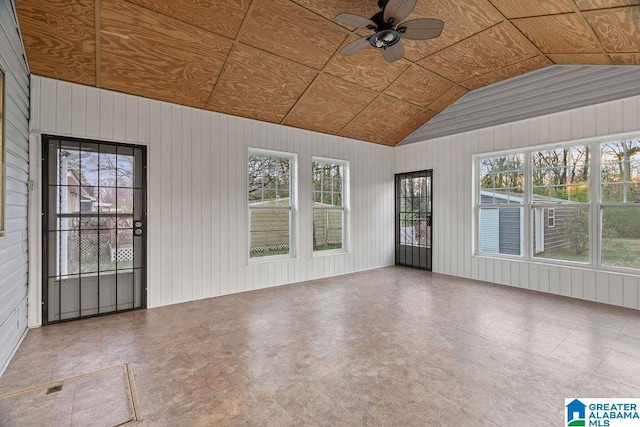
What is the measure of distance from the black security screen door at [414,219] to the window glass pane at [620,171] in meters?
2.65

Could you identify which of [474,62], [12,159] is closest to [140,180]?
[12,159]

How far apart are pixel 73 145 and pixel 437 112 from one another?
5845 mm

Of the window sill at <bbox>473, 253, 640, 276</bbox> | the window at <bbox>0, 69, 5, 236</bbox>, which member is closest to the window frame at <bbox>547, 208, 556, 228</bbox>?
the window sill at <bbox>473, 253, 640, 276</bbox>

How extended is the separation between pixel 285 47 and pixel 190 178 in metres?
2.22

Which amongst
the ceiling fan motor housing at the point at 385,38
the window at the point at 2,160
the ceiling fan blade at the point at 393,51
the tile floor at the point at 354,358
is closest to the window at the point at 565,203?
the tile floor at the point at 354,358

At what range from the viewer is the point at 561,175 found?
4.59 meters

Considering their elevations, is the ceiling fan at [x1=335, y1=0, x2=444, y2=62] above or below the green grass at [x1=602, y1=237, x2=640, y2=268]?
above

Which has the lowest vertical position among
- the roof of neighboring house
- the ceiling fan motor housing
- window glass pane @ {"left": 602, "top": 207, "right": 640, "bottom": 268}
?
window glass pane @ {"left": 602, "top": 207, "right": 640, "bottom": 268}

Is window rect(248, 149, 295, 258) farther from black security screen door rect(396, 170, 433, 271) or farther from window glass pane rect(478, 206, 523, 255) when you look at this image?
window glass pane rect(478, 206, 523, 255)

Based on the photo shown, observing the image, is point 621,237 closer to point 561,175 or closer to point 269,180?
point 561,175

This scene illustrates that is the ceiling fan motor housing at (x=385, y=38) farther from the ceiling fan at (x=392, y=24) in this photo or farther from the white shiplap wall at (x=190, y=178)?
the white shiplap wall at (x=190, y=178)

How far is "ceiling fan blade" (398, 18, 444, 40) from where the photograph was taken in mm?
A: 2697

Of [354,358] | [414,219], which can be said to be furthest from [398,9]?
[414,219]

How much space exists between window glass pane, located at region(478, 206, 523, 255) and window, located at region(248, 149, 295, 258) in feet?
11.7
